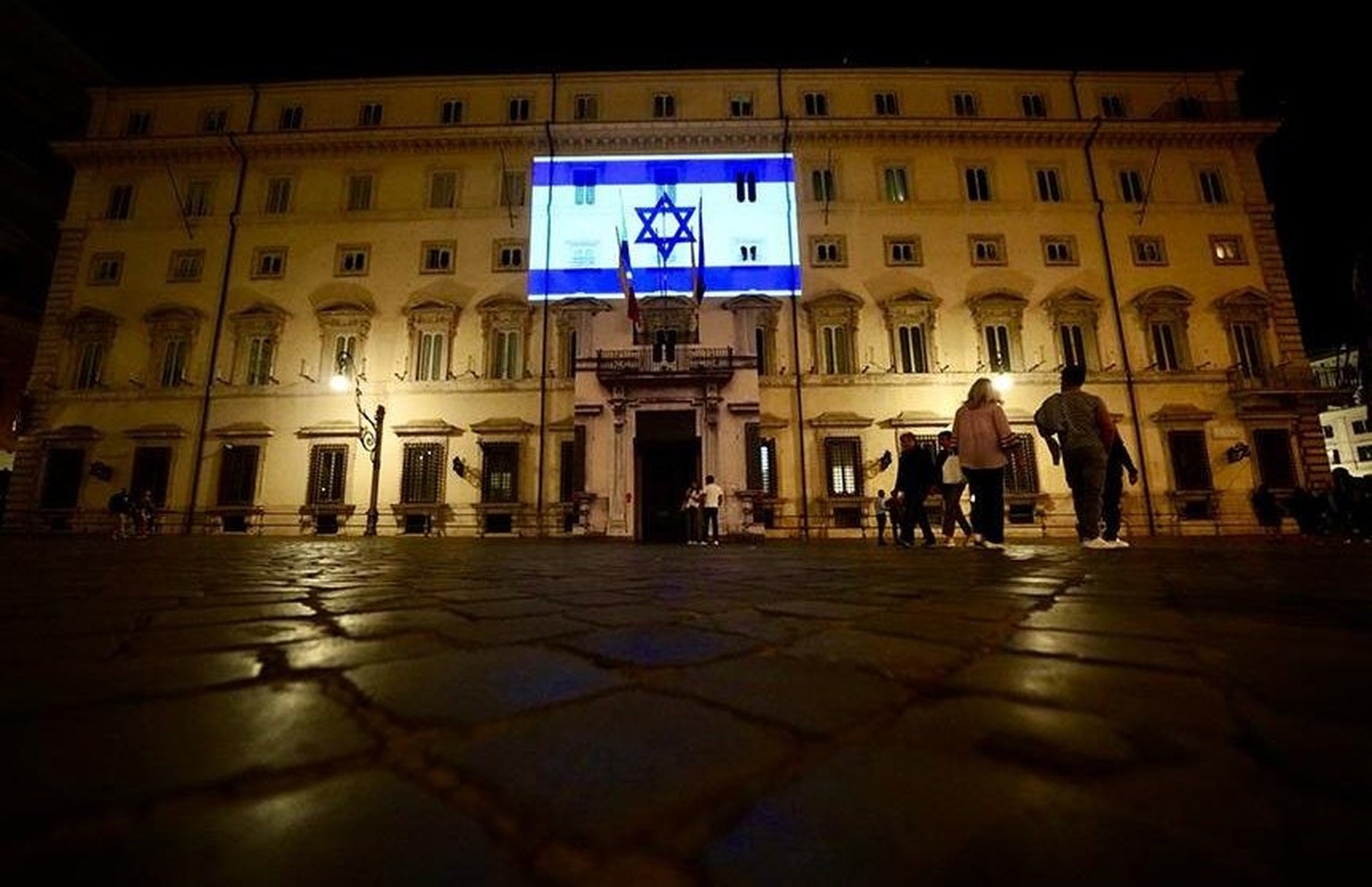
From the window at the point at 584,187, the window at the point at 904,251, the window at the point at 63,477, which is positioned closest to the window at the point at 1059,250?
the window at the point at 904,251

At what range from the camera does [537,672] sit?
116 centimetres

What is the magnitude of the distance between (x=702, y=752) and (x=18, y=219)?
1312 inches

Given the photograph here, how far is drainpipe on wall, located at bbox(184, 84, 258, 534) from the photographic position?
16.0m

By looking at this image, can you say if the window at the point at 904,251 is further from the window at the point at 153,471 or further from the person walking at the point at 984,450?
the window at the point at 153,471

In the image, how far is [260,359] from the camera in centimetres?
1698

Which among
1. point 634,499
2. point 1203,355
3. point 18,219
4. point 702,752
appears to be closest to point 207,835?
point 702,752

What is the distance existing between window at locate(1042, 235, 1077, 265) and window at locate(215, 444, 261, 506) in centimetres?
2372

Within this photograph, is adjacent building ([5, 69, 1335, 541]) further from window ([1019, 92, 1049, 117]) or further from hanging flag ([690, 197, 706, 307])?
hanging flag ([690, 197, 706, 307])

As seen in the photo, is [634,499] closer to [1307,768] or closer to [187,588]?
[187,588]

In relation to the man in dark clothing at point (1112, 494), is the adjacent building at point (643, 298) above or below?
above

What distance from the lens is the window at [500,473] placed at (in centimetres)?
1612

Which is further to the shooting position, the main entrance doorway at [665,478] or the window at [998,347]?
the main entrance doorway at [665,478]

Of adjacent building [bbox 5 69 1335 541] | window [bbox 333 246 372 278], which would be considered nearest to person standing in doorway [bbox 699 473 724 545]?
adjacent building [bbox 5 69 1335 541]

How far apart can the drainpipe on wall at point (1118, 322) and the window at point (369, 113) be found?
2328 cm
